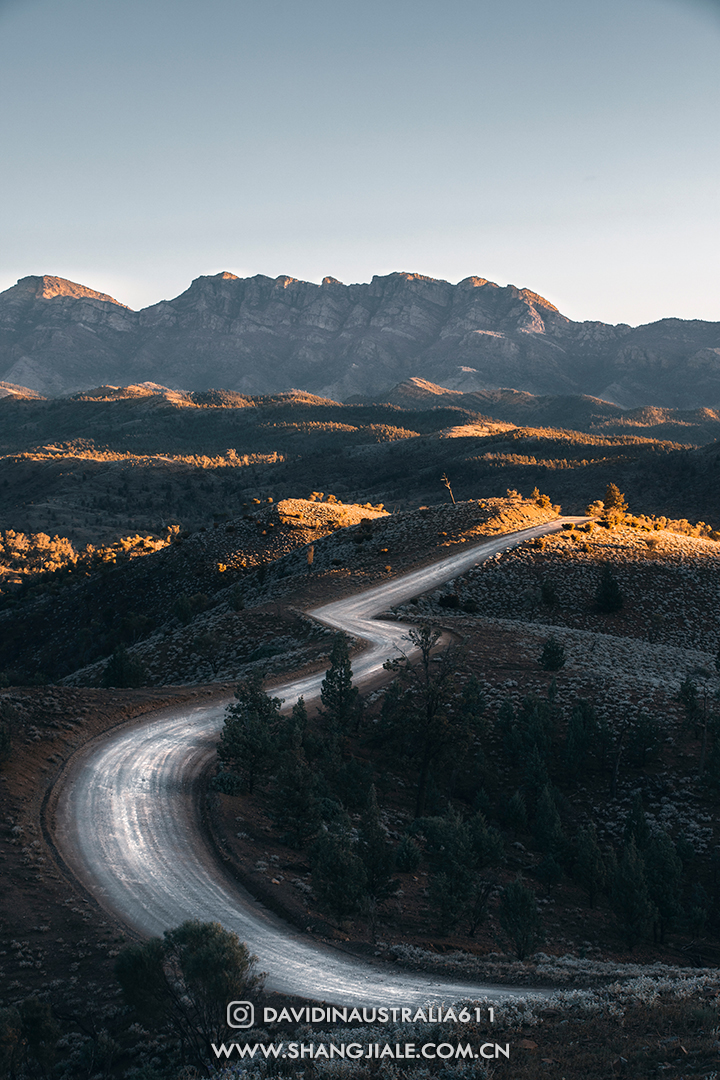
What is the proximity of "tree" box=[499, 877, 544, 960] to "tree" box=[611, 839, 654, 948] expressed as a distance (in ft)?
12.7

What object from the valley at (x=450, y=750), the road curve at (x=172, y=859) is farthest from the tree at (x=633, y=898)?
the road curve at (x=172, y=859)

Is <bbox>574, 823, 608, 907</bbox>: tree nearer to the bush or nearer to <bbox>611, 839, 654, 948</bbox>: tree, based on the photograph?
<bbox>611, 839, 654, 948</bbox>: tree

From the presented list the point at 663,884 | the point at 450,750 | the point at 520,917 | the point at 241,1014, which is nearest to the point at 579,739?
the point at 450,750

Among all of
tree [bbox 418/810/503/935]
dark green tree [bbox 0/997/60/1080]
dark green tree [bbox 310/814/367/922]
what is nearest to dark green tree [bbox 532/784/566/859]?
tree [bbox 418/810/503/935]

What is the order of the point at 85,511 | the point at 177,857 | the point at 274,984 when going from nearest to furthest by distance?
the point at 274,984, the point at 177,857, the point at 85,511

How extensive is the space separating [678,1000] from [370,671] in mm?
23166

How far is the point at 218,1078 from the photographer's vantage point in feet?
33.0

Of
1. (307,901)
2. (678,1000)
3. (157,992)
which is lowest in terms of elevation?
(307,901)

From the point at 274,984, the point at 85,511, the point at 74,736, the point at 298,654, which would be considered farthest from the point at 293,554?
the point at 85,511

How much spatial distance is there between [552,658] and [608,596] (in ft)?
55.5

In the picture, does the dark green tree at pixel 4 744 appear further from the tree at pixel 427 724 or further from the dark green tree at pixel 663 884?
the dark green tree at pixel 663 884

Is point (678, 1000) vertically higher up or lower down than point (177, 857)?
higher up

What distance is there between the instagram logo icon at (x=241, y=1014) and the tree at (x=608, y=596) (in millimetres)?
43130

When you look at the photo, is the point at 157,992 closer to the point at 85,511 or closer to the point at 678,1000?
the point at 678,1000
